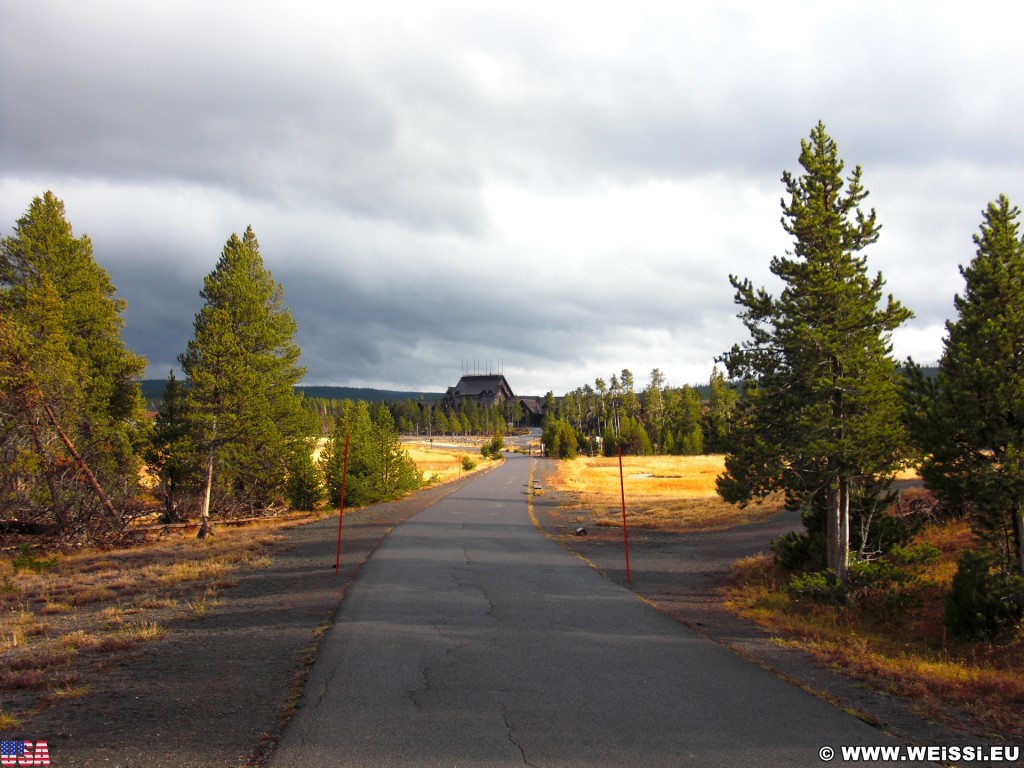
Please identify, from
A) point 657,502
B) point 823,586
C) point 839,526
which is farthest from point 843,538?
point 657,502

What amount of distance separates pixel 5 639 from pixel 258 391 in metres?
18.7

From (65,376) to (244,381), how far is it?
6338 millimetres

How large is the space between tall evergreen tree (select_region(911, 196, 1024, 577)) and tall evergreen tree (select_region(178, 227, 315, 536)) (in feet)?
80.7

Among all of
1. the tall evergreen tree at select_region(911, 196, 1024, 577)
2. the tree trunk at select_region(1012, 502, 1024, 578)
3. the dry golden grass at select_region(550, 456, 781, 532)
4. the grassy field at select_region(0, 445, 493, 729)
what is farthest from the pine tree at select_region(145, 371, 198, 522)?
the tree trunk at select_region(1012, 502, 1024, 578)

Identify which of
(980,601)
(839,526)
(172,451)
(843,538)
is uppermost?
(172,451)

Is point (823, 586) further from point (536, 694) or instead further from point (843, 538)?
point (536, 694)

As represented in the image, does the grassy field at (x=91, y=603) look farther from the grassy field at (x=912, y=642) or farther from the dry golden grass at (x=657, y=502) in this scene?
the dry golden grass at (x=657, y=502)

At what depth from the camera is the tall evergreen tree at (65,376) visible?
884 inches

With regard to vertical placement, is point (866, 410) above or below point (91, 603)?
above

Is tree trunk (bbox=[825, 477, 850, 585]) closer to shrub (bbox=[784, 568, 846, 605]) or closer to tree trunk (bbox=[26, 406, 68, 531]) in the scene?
shrub (bbox=[784, 568, 846, 605])

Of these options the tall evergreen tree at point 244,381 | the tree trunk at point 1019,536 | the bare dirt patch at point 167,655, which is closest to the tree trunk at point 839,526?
the tree trunk at point 1019,536

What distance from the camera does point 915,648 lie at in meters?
10.2

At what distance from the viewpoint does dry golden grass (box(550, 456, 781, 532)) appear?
2819cm

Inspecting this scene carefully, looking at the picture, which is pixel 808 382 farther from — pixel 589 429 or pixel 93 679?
pixel 589 429
